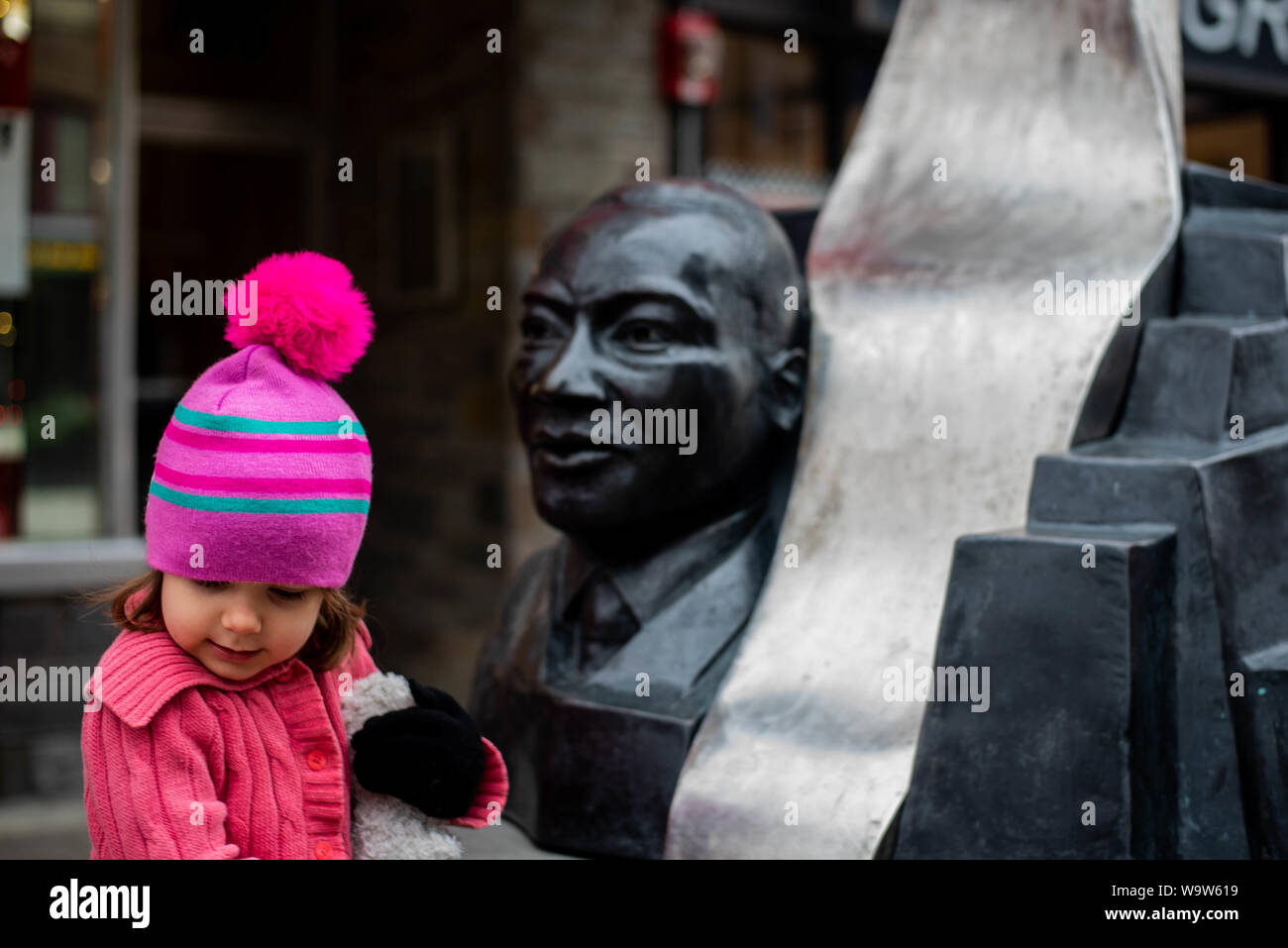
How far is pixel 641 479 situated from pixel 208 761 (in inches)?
52.2

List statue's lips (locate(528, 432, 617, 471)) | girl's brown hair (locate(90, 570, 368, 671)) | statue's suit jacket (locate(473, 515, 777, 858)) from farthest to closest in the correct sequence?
1. statue's lips (locate(528, 432, 617, 471))
2. statue's suit jacket (locate(473, 515, 777, 858))
3. girl's brown hair (locate(90, 570, 368, 671))

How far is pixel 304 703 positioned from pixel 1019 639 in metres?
1.23

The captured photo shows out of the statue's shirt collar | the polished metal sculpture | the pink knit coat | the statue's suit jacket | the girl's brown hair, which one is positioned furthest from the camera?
the statue's shirt collar

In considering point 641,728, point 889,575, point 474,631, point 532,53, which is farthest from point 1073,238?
point 474,631

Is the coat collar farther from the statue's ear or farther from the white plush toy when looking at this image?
the statue's ear

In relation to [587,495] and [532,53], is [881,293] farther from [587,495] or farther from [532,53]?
[532,53]

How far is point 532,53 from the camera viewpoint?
5.46m

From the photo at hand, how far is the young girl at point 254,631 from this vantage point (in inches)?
69.8

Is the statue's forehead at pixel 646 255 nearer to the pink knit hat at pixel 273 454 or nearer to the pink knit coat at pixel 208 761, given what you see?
the pink knit hat at pixel 273 454

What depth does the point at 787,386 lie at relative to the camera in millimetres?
3205

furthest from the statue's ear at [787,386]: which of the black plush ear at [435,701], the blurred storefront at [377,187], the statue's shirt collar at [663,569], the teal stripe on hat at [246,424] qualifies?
the blurred storefront at [377,187]

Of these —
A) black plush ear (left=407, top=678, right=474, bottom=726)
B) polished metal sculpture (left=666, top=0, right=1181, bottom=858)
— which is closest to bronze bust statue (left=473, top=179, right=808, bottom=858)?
polished metal sculpture (left=666, top=0, right=1181, bottom=858)

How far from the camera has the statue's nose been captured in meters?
2.91

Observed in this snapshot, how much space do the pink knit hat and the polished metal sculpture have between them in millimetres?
1157
